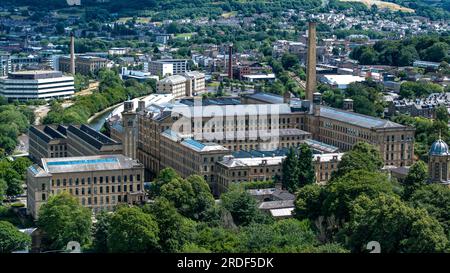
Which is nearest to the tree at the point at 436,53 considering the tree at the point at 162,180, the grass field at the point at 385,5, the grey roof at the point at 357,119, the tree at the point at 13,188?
the grey roof at the point at 357,119

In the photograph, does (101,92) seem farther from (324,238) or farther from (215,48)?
(324,238)

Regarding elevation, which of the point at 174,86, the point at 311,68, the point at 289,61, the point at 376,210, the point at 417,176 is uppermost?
the point at 311,68

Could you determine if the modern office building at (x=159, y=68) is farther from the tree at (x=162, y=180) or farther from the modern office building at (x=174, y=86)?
the tree at (x=162, y=180)

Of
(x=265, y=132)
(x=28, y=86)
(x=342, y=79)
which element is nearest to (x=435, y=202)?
(x=265, y=132)

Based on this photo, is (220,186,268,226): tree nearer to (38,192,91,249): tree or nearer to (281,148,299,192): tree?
(38,192,91,249): tree

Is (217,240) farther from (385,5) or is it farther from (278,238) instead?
(385,5)

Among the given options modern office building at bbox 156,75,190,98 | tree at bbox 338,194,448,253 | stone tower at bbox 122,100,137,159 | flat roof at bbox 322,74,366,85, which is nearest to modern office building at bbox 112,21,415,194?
stone tower at bbox 122,100,137,159
